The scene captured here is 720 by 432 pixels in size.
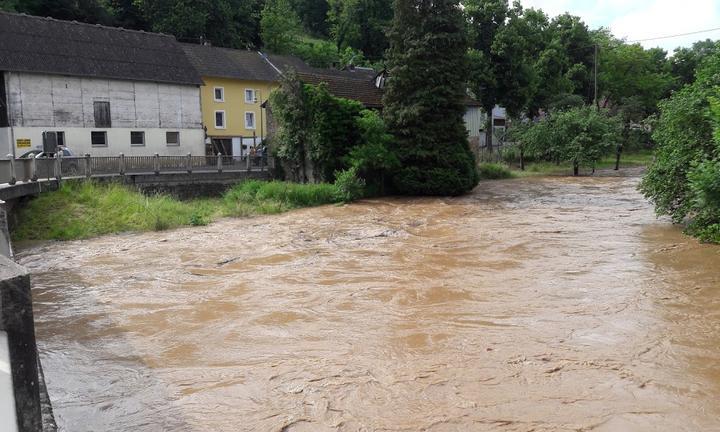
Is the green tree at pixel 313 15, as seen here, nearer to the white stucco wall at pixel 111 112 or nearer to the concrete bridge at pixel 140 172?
the white stucco wall at pixel 111 112

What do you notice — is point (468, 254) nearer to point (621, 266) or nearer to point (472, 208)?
point (621, 266)

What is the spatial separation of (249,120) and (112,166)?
26.7 metres

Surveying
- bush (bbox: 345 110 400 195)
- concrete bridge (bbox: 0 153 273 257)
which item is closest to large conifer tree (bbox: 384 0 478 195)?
bush (bbox: 345 110 400 195)

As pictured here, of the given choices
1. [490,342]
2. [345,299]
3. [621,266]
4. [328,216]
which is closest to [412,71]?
[328,216]

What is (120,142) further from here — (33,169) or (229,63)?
(33,169)

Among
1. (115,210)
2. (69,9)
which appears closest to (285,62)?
(69,9)

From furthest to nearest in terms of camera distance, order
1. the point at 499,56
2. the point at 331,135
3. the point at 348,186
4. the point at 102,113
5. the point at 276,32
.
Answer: the point at 276,32
the point at 499,56
the point at 102,113
the point at 331,135
the point at 348,186

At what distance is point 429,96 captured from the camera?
30.2 meters

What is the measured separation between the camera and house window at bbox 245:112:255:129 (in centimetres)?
5162

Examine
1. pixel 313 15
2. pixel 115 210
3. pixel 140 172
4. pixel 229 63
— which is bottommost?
pixel 115 210

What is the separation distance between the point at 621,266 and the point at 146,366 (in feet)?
32.6

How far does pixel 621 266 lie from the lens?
42.7ft

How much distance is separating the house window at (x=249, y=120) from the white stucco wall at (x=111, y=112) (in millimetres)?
9134

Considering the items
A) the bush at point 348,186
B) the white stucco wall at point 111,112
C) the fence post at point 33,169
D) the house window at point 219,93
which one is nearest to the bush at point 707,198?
the bush at point 348,186
